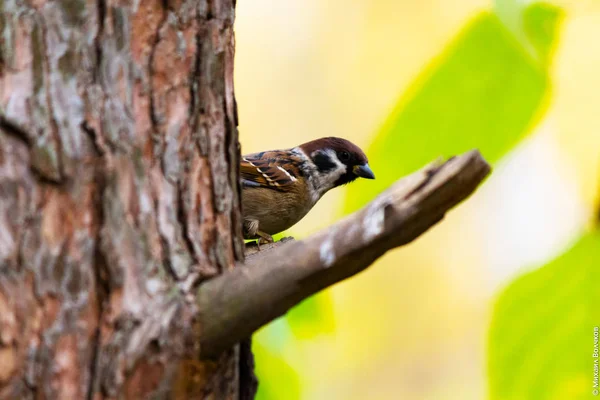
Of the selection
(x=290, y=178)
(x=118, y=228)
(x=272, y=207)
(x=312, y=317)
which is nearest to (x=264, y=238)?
(x=272, y=207)

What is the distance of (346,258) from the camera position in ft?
4.96

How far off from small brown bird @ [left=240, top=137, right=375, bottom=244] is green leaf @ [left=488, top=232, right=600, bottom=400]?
2.48 m

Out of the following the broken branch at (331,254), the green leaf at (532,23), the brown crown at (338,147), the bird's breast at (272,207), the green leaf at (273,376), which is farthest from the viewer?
the brown crown at (338,147)

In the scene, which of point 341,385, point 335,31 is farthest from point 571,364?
point 335,31

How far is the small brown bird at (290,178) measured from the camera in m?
4.11

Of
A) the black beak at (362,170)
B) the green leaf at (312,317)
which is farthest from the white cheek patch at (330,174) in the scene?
the green leaf at (312,317)

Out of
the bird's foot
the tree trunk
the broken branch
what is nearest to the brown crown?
the bird's foot

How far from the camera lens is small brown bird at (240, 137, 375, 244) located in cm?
411

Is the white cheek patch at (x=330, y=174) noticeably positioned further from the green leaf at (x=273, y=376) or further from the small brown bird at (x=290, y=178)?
the green leaf at (x=273, y=376)

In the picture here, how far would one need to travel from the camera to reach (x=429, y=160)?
1.61 metres

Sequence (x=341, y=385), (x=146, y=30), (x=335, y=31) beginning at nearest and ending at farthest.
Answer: (x=146, y=30), (x=341, y=385), (x=335, y=31)

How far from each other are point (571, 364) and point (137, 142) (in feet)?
3.52

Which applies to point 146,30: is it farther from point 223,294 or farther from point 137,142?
point 223,294

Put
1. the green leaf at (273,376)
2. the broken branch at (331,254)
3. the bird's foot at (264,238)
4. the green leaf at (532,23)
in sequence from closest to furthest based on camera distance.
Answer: the broken branch at (331,254)
the green leaf at (532,23)
the green leaf at (273,376)
the bird's foot at (264,238)
